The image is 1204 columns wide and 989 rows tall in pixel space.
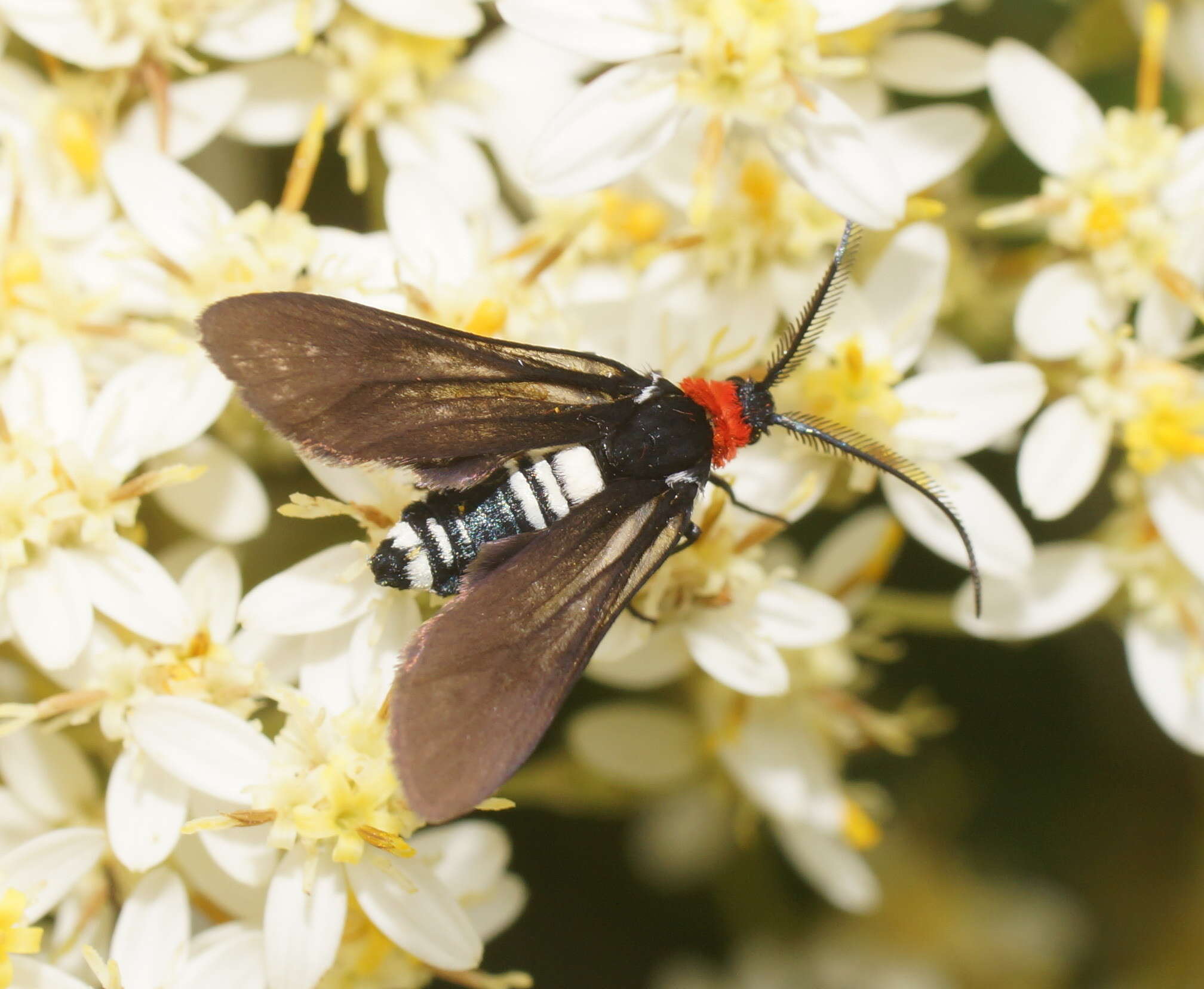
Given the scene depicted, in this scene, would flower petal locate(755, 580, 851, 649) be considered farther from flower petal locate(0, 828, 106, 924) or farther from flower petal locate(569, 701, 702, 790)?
flower petal locate(0, 828, 106, 924)

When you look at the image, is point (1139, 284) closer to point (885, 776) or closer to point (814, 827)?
point (814, 827)

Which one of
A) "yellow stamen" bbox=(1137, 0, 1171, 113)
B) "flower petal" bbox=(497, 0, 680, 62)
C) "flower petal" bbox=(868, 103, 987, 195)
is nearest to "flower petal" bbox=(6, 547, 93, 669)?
"flower petal" bbox=(497, 0, 680, 62)

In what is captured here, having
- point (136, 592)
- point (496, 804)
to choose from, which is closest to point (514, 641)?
point (496, 804)

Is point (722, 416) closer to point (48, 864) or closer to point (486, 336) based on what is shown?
point (486, 336)

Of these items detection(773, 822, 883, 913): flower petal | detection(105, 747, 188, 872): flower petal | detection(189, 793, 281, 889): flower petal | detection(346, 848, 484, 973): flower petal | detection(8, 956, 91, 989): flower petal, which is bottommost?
detection(773, 822, 883, 913): flower petal

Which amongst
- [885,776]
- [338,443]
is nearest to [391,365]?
[338,443]

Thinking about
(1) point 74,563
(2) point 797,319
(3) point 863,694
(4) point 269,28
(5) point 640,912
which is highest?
(4) point 269,28
